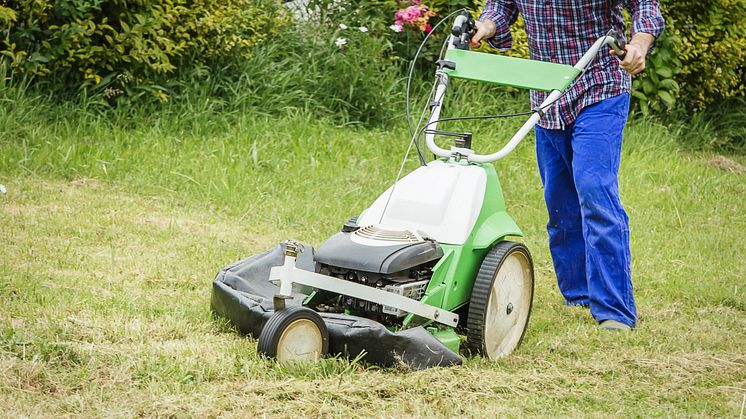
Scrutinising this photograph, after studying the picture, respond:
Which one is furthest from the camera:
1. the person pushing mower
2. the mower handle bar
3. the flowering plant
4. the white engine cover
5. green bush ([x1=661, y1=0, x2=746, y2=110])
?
green bush ([x1=661, y1=0, x2=746, y2=110])

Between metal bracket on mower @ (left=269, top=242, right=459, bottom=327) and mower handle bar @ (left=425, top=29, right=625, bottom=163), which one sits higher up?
mower handle bar @ (left=425, top=29, right=625, bottom=163)

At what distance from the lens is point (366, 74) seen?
718cm

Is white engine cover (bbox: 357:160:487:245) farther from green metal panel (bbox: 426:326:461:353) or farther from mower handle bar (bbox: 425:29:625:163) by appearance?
green metal panel (bbox: 426:326:461:353)

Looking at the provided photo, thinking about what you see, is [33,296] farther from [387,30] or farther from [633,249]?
[387,30]

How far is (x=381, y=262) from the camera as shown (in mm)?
3209

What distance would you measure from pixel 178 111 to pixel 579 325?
339 centimetres

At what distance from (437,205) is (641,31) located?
3.54 feet

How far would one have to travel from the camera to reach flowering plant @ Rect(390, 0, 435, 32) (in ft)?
23.9

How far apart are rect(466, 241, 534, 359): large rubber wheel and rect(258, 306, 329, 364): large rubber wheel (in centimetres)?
58

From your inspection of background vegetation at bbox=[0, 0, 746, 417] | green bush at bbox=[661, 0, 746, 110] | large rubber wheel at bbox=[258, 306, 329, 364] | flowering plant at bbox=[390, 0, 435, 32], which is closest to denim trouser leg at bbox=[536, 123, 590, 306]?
background vegetation at bbox=[0, 0, 746, 417]

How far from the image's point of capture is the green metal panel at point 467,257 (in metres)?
3.40

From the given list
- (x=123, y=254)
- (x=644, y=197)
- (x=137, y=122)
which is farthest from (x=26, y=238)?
(x=644, y=197)

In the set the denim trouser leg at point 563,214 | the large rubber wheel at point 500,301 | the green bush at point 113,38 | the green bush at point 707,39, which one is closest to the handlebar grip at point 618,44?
the denim trouser leg at point 563,214

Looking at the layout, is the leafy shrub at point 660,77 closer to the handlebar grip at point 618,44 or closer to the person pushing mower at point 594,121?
the person pushing mower at point 594,121
